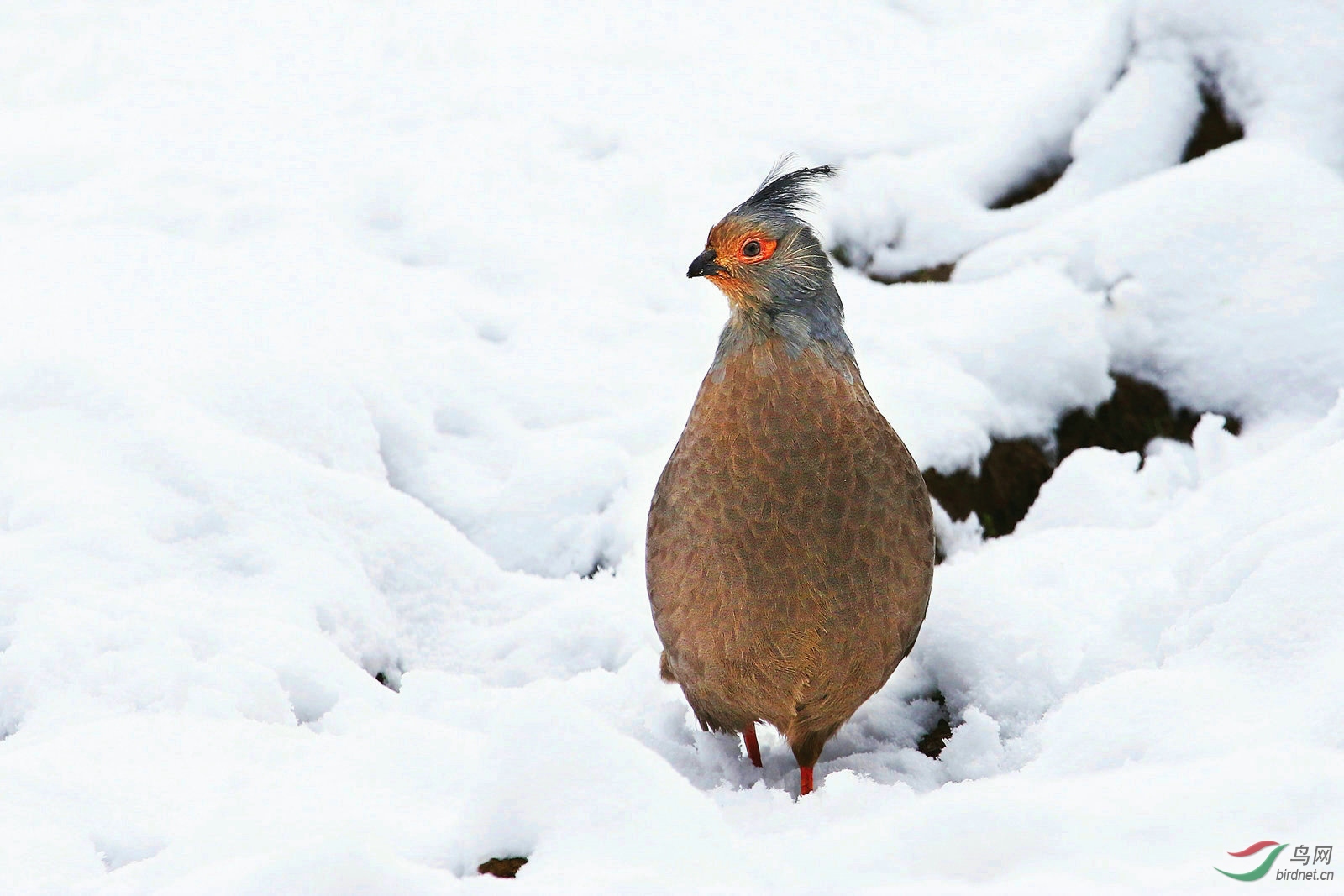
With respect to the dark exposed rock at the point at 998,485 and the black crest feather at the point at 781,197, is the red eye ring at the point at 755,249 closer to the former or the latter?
the black crest feather at the point at 781,197

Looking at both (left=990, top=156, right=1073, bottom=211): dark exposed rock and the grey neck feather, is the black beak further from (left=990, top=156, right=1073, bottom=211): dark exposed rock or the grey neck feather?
(left=990, top=156, right=1073, bottom=211): dark exposed rock

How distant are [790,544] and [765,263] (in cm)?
85

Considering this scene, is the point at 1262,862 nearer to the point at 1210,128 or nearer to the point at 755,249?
the point at 755,249

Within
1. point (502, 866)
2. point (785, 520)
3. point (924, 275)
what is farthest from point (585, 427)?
point (502, 866)

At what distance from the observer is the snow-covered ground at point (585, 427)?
6.98ft

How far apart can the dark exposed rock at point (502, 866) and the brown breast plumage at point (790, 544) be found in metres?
1.25

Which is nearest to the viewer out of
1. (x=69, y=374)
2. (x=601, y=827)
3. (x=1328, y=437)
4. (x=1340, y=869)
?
(x=1340, y=869)

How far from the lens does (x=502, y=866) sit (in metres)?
2.05

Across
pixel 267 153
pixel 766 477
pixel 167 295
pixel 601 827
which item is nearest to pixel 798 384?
pixel 766 477

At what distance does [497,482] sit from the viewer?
16.2 ft

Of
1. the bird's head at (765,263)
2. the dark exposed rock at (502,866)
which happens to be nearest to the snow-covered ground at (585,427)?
the dark exposed rock at (502,866)

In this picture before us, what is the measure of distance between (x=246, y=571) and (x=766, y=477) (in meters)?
1.81

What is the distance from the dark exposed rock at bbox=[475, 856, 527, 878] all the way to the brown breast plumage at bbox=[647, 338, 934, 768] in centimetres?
125

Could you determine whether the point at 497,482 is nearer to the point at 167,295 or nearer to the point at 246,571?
the point at 246,571
